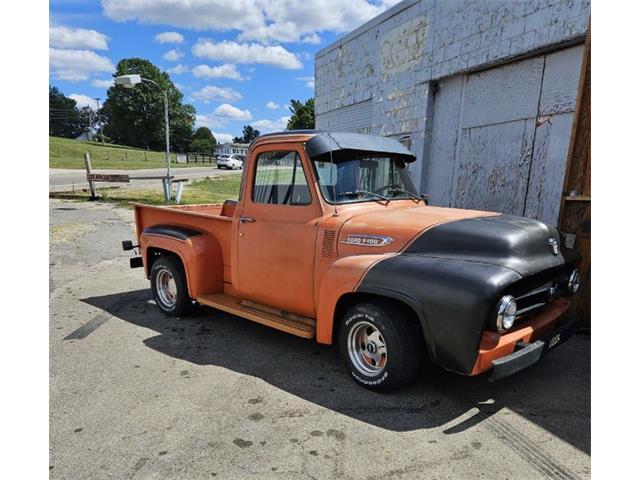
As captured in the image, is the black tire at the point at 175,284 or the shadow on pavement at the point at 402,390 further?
the black tire at the point at 175,284

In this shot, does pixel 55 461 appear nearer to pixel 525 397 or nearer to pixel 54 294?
pixel 525 397

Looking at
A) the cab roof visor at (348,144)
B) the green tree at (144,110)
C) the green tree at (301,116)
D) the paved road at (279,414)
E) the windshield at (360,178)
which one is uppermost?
the green tree at (144,110)

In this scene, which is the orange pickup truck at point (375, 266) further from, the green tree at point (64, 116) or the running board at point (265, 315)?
the green tree at point (64, 116)

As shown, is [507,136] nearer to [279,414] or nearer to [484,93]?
[484,93]

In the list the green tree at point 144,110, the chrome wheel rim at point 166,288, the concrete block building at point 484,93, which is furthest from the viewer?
the green tree at point 144,110

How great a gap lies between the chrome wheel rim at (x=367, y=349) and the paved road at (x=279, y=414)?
0.20m

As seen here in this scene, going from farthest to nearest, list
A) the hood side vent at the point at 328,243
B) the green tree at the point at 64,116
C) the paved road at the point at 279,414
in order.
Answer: the green tree at the point at 64,116
the hood side vent at the point at 328,243
the paved road at the point at 279,414

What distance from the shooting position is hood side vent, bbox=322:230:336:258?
3.77 meters

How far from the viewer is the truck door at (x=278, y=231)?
3.98 meters

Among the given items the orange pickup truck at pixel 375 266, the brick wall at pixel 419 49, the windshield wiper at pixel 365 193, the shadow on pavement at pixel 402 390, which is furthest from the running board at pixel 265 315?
the brick wall at pixel 419 49

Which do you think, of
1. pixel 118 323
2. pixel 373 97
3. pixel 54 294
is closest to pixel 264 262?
pixel 118 323

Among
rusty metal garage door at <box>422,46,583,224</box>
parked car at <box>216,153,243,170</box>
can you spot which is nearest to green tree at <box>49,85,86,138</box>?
parked car at <box>216,153,243,170</box>

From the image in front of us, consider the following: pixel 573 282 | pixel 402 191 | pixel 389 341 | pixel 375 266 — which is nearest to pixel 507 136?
pixel 402 191

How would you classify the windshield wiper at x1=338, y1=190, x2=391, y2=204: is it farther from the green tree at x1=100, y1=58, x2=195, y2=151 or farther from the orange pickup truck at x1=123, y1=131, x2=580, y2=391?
the green tree at x1=100, y1=58, x2=195, y2=151
